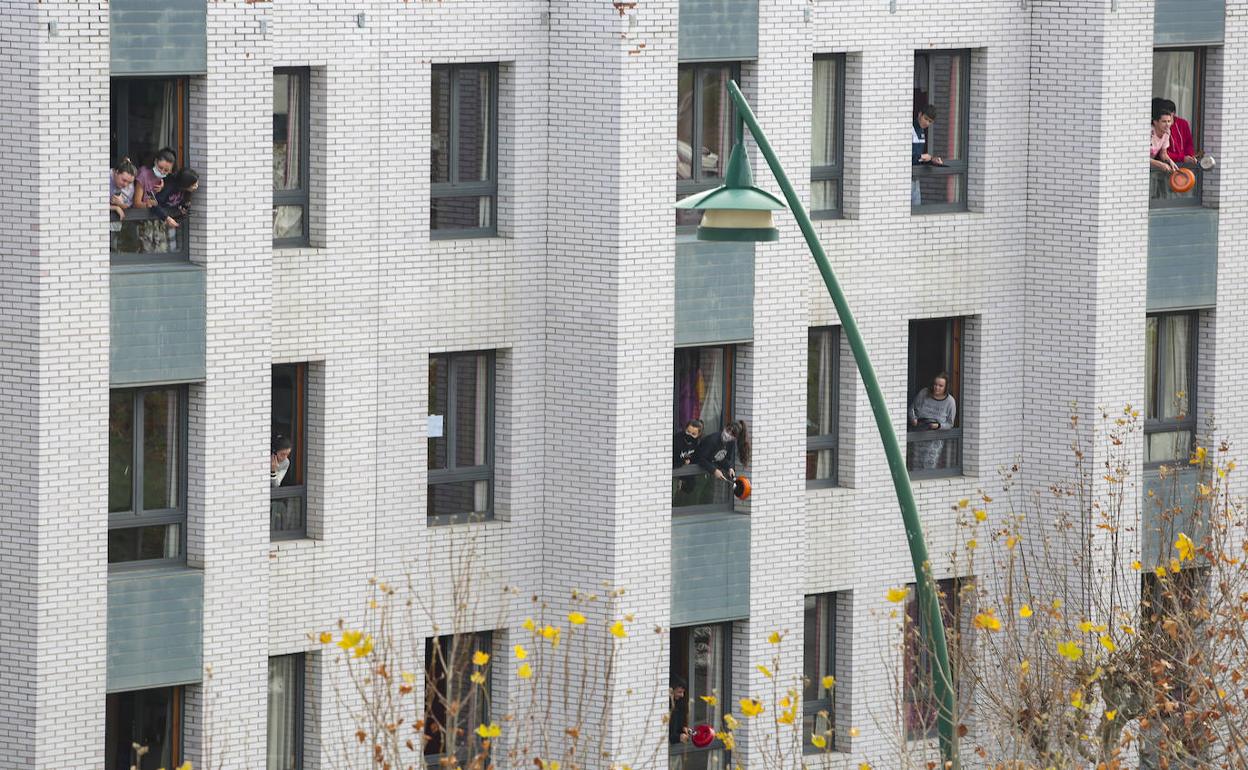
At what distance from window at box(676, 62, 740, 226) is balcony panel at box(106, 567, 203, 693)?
7.39m

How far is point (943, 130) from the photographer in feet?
122

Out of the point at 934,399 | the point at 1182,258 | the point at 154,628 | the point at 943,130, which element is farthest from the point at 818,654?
the point at 154,628

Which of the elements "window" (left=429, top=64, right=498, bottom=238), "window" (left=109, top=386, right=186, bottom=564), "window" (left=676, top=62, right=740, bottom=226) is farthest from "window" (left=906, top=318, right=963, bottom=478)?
"window" (left=109, top=386, right=186, bottom=564)

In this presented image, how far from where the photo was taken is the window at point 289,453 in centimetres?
3238

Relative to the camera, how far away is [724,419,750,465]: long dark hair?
3503 centimetres

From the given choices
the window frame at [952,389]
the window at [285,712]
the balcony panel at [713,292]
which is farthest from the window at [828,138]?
the window at [285,712]

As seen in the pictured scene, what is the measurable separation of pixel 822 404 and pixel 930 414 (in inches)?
65.5

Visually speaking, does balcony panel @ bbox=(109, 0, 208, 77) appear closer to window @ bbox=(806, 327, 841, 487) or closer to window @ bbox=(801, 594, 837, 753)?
window @ bbox=(806, 327, 841, 487)

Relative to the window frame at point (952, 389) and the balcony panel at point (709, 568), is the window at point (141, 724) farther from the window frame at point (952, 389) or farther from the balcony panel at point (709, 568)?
the window frame at point (952, 389)

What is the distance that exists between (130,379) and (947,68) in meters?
12.0

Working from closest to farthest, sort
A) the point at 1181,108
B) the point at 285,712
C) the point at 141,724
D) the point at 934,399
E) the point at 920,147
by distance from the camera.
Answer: the point at 141,724 < the point at 285,712 < the point at 920,147 < the point at 934,399 < the point at 1181,108

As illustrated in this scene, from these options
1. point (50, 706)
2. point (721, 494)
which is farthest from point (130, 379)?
point (721, 494)

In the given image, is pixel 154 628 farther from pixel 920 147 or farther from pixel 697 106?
pixel 920 147

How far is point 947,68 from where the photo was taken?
37062 mm
